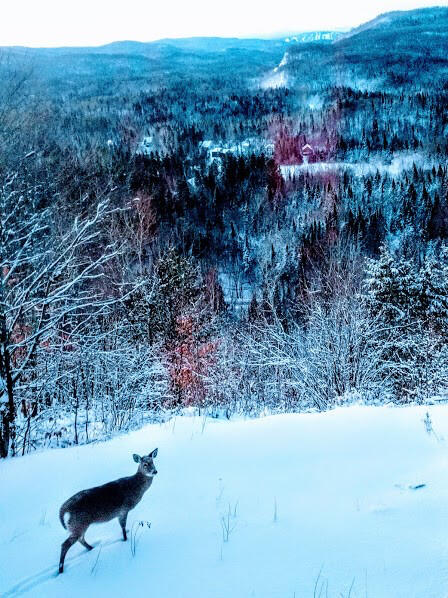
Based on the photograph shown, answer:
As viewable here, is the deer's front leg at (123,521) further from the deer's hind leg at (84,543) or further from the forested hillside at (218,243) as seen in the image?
the forested hillside at (218,243)

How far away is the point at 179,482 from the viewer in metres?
4.14

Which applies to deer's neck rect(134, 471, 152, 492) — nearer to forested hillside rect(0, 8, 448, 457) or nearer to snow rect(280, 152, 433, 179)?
forested hillside rect(0, 8, 448, 457)

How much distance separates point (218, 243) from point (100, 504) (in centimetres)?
7963

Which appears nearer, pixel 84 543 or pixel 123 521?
pixel 84 543

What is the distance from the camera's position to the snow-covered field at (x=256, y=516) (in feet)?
9.00

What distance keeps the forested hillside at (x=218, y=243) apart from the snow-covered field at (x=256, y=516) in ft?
8.29

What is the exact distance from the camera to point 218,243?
81.9 meters

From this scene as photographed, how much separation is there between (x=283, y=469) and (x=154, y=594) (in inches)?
74.1

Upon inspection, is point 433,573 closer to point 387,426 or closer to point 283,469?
point 283,469

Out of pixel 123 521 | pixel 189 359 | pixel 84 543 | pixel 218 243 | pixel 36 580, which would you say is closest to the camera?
pixel 36 580

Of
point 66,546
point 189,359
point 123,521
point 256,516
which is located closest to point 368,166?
point 189,359

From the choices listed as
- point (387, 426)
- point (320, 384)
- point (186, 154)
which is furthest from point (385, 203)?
point (387, 426)

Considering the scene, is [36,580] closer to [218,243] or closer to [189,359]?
[189,359]

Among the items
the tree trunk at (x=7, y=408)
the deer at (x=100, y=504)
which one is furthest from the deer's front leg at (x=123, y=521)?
the tree trunk at (x=7, y=408)
